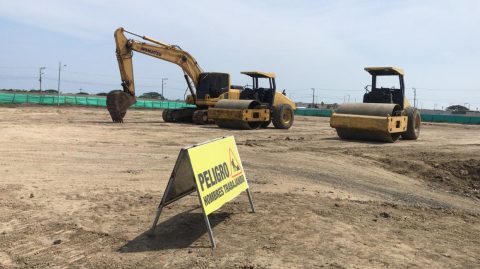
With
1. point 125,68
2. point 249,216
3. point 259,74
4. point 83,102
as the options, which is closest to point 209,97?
point 259,74

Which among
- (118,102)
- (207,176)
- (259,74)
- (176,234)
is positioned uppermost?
(259,74)

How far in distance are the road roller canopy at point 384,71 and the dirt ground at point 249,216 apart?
254 inches

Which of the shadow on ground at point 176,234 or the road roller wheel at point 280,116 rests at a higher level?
the road roller wheel at point 280,116

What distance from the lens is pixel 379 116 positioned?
15336 mm

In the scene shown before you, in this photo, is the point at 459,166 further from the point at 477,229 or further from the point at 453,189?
the point at 477,229

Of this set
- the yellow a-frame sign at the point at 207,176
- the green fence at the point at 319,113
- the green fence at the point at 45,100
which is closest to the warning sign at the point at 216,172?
the yellow a-frame sign at the point at 207,176

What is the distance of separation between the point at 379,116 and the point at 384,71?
9.00ft

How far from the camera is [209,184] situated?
17.0ft

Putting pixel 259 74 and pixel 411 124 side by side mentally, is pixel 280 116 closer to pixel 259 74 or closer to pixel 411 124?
pixel 259 74

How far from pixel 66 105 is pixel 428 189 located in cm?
4758

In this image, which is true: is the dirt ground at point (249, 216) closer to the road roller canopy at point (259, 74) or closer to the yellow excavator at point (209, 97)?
the yellow excavator at point (209, 97)

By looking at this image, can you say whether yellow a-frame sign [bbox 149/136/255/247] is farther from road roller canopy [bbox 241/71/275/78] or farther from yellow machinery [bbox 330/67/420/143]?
road roller canopy [bbox 241/71/275/78]

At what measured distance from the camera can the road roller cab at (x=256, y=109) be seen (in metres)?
20.5

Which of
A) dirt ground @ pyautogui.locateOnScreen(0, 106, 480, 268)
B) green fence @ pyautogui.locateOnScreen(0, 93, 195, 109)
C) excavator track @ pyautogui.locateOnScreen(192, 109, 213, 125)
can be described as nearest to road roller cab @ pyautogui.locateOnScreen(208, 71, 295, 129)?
excavator track @ pyautogui.locateOnScreen(192, 109, 213, 125)
